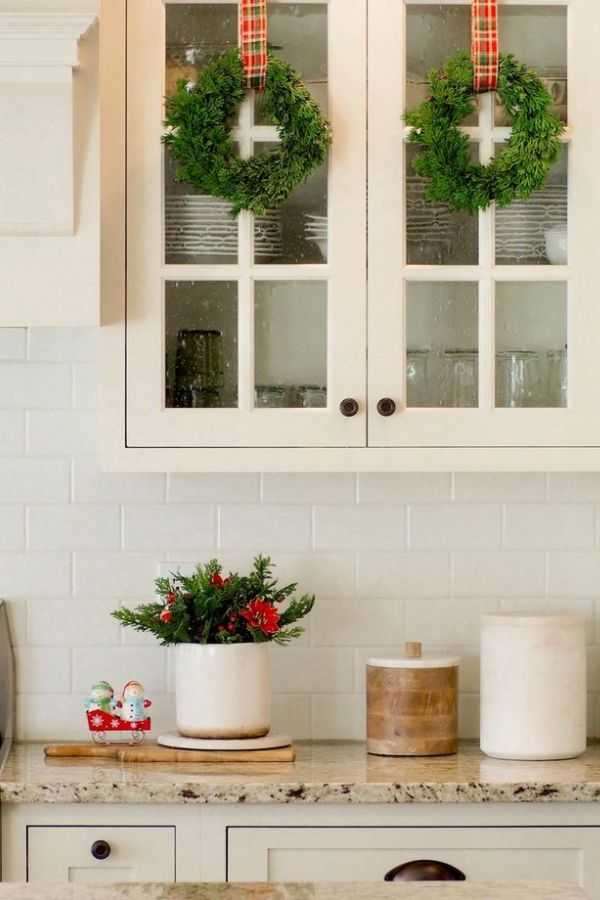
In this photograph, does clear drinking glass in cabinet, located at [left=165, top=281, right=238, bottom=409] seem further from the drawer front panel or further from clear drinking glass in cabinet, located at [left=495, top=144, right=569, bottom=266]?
the drawer front panel

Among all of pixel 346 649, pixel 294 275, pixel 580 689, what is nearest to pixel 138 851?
pixel 346 649

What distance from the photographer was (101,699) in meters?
2.73

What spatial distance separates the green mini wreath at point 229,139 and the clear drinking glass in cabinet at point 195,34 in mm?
37

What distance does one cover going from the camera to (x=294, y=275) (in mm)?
2625

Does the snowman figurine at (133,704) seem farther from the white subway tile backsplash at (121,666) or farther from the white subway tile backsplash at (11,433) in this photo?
the white subway tile backsplash at (11,433)

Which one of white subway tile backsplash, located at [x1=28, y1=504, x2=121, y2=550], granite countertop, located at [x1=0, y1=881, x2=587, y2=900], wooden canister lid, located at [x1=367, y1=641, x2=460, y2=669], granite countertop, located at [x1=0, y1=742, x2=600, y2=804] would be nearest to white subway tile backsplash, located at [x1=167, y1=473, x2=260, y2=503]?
white subway tile backsplash, located at [x1=28, y1=504, x2=121, y2=550]

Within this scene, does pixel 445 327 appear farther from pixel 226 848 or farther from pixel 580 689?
pixel 226 848

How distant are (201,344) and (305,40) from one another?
617 millimetres

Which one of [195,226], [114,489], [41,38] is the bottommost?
[114,489]

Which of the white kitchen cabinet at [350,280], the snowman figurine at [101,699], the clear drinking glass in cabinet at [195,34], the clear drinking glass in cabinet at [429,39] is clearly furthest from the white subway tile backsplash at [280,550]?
the clear drinking glass in cabinet at [429,39]

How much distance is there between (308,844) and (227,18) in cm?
154

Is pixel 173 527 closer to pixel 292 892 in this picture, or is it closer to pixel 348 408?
pixel 348 408

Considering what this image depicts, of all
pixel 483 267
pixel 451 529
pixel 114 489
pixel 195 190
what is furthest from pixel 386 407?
pixel 114 489

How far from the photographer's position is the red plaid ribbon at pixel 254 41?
259 centimetres
